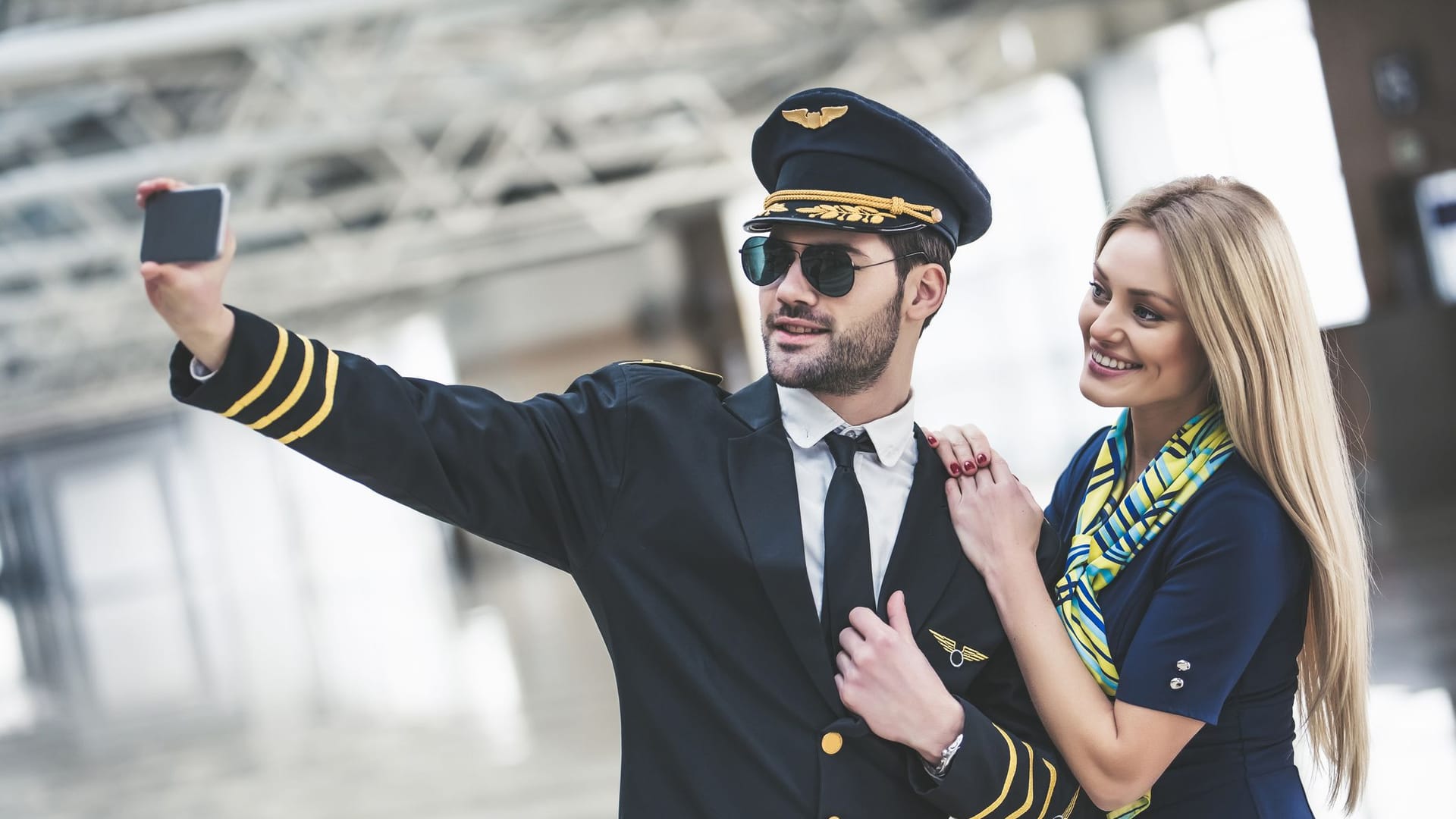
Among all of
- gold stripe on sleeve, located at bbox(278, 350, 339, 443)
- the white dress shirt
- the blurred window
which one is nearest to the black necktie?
the white dress shirt

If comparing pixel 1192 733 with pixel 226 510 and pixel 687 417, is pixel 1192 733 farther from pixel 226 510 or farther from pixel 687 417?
pixel 226 510

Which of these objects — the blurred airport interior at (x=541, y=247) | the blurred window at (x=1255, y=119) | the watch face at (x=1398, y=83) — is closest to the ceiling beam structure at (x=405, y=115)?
the blurred airport interior at (x=541, y=247)

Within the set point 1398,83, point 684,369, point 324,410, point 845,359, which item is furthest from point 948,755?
point 1398,83

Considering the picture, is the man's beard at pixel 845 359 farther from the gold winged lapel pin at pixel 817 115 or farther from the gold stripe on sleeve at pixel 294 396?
the gold stripe on sleeve at pixel 294 396

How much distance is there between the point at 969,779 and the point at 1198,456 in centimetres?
59

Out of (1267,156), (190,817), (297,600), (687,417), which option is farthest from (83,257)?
(687,417)

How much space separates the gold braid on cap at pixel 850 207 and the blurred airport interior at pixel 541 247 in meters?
1.48

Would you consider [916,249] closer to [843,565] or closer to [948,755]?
[843,565]

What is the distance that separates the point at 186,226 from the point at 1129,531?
129cm

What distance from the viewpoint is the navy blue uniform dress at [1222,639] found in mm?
1692

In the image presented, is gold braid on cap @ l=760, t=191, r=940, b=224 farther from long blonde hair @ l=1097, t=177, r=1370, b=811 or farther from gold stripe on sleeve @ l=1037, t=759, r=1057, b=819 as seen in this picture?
gold stripe on sleeve @ l=1037, t=759, r=1057, b=819

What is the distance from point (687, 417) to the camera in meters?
1.69

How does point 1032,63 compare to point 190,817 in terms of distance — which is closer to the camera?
point 190,817

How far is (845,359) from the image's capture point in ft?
5.44
